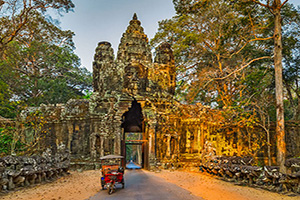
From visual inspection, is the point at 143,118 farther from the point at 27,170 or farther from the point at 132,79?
the point at 27,170

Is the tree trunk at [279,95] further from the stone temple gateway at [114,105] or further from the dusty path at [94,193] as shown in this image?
the stone temple gateway at [114,105]

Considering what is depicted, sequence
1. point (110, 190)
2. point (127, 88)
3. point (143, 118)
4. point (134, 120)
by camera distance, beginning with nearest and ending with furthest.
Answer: point (110, 190) → point (127, 88) → point (143, 118) → point (134, 120)

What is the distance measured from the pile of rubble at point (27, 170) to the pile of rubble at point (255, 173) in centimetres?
844

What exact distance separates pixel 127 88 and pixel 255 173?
35.7 ft

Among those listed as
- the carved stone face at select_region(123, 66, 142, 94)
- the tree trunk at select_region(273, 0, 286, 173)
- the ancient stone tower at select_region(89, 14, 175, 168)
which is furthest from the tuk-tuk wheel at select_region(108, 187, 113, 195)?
the carved stone face at select_region(123, 66, 142, 94)

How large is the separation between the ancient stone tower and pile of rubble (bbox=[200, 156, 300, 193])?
5.26 metres

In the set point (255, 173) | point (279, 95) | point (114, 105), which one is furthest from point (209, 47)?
point (255, 173)

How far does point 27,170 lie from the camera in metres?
10.0

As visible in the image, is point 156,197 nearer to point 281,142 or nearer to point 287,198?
point 287,198

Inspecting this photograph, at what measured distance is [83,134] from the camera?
60.2 feet

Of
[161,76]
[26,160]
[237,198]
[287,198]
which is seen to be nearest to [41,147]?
[26,160]

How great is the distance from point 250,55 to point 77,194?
727 inches

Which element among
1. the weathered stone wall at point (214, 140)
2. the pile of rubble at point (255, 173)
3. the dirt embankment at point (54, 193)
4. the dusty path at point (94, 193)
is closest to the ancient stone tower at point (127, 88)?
the weathered stone wall at point (214, 140)

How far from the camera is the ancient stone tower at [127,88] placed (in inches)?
682
